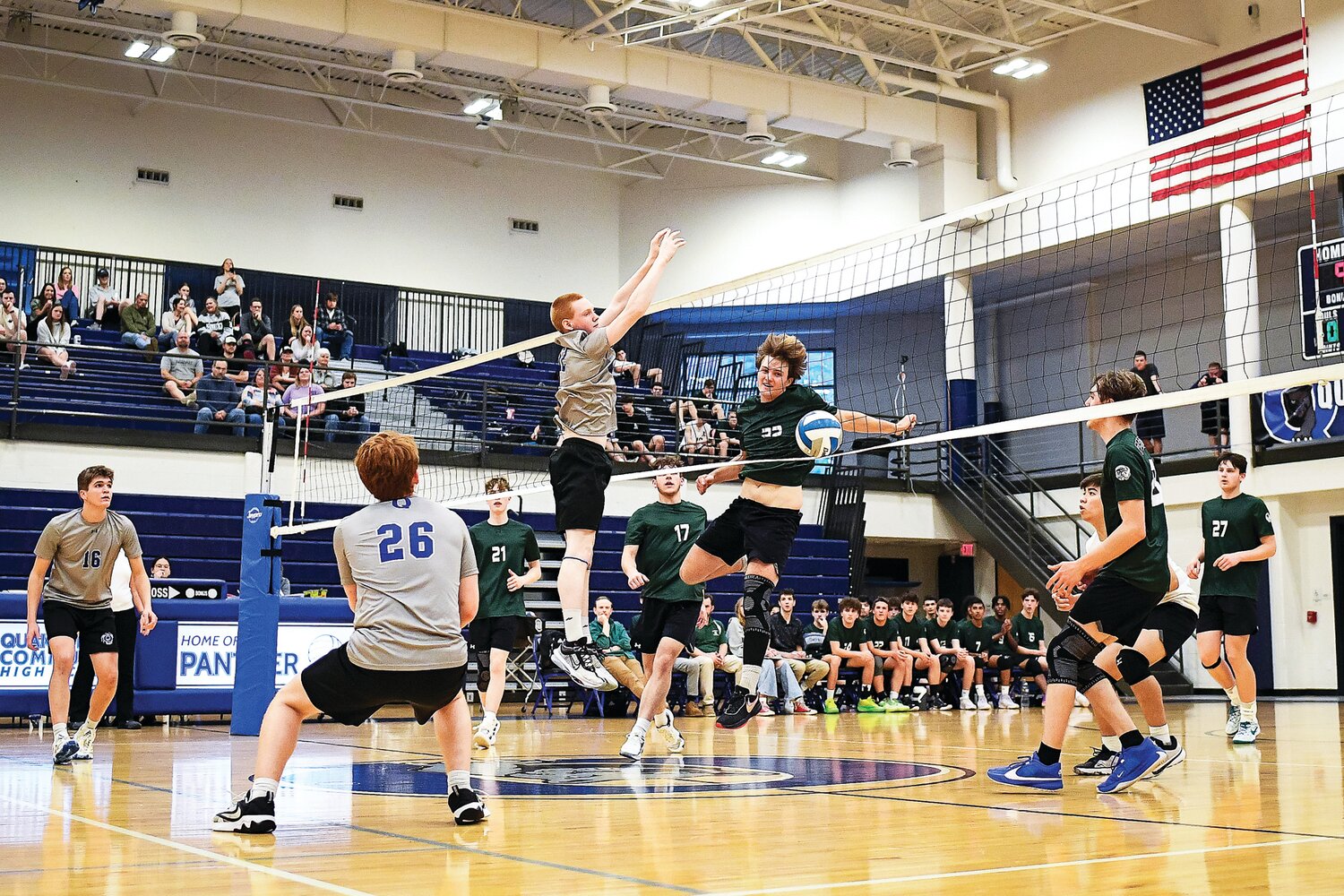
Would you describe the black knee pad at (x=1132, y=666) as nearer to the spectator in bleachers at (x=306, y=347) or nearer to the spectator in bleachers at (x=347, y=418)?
the spectator in bleachers at (x=347, y=418)

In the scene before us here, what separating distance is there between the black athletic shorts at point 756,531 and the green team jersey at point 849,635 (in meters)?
9.14

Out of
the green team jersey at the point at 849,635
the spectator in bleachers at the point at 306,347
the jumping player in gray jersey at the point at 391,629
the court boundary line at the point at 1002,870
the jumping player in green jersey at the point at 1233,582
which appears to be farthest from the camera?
the spectator in bleachers at the point at 306,347

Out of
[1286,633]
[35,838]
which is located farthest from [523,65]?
[35,838]

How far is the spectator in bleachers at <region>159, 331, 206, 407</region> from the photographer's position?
57.1 feet

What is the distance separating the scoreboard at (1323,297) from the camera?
48.4 ft

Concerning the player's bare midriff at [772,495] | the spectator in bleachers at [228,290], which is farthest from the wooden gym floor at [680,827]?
the spectator in bleachers at [228,290]

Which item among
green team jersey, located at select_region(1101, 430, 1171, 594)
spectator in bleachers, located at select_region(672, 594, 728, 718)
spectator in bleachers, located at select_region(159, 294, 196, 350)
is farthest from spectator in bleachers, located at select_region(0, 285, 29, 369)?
green team jersey, located at select_region(1101, 430, 1171, 594)

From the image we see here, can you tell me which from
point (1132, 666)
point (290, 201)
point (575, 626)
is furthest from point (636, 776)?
point (290, 201)

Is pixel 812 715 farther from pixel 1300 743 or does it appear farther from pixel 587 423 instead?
pixel 587 423

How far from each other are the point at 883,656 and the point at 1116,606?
10.0m

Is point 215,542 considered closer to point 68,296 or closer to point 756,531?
point 68,296

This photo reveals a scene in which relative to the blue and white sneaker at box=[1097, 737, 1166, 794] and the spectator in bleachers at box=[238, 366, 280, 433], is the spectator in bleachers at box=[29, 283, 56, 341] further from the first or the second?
the blue and white sneaker at box=[1097, 737, 1166, 794]

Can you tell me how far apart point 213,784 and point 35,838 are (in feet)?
6.02

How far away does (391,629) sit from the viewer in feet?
14.8
